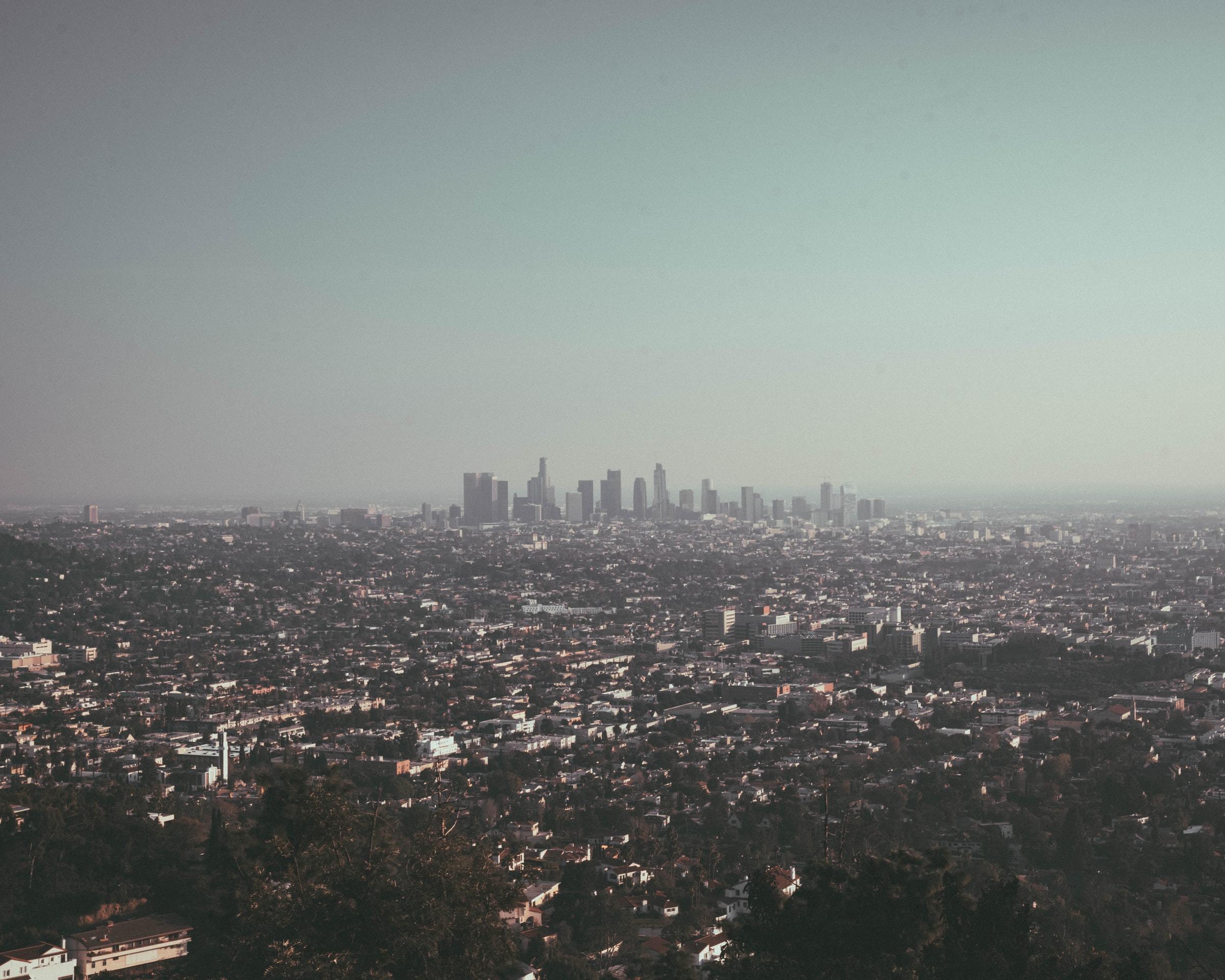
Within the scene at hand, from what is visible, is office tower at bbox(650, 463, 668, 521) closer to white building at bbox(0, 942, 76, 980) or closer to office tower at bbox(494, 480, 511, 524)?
office tower at bbox(494, 480, 511, 524)

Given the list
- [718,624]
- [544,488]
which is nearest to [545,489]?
[544,488]

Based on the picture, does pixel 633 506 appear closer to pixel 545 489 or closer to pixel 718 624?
pixel 545 489

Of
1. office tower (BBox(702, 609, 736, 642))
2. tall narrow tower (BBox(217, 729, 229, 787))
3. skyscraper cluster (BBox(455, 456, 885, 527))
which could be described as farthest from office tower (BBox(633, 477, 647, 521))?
tall narrow tower (BBox(217, 729, 229, 787))

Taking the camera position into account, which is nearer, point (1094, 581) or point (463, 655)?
point (463, 655)

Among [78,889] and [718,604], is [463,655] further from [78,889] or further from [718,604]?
[78,889]

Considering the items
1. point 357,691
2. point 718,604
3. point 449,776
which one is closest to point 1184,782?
point 449,776
